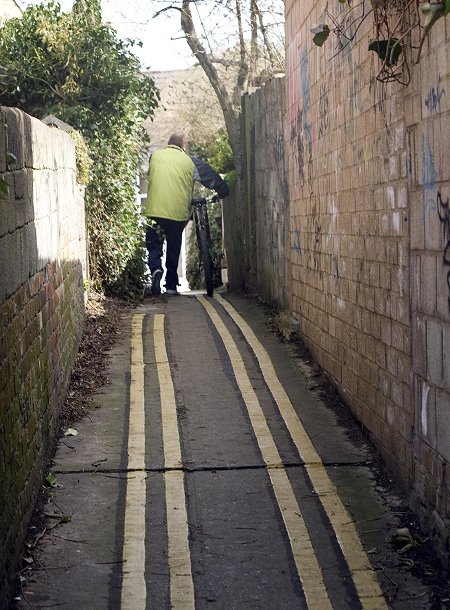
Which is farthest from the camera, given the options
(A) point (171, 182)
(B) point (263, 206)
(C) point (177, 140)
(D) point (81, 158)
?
(C) point (177, 140)

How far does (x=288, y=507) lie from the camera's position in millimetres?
5941

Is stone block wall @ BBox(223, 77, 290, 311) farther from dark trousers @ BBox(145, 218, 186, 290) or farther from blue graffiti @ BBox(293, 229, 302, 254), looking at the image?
dark trousers @ BBox(145, 218, 186, 290)

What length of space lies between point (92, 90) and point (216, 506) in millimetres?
9398

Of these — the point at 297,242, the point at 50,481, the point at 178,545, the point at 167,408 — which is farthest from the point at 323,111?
the point at 178,545

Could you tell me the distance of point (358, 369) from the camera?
7.48m

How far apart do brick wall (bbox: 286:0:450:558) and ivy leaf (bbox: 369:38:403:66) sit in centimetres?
16

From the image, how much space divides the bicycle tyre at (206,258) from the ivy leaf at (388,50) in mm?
9109

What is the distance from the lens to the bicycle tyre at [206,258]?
15.0m

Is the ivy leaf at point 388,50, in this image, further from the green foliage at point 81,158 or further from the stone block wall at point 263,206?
the green foliage at point 81,158

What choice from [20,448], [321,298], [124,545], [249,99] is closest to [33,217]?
[20,448]

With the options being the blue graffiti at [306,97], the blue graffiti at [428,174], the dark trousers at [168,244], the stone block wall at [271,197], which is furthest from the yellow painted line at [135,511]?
the dark trousers at [168,244]

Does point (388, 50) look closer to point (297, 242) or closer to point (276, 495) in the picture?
point (276, 495)

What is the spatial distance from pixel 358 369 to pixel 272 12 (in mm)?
10820

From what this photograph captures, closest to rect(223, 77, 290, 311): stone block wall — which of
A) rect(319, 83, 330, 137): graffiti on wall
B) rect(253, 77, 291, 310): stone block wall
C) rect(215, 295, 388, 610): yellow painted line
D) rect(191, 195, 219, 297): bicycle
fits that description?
rect(253, 77, 291, 310): stone block wall
